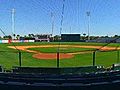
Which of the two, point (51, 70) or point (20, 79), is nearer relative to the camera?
point (20, 79)

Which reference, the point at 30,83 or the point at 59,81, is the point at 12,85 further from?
the point at 59,81

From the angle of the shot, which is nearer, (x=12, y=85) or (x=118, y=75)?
(x=12, y=85)

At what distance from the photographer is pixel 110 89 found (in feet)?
19.8

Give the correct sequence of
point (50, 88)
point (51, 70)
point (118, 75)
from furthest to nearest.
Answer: point (51, 70) < point (118, 75) < point (50, 88)

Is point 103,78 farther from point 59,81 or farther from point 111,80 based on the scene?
point 59,81

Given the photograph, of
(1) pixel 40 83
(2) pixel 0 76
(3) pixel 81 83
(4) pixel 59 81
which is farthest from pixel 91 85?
(2) pixel 0 76

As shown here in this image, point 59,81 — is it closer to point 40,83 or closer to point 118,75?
point 40,83

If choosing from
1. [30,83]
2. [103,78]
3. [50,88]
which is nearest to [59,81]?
[50,88]

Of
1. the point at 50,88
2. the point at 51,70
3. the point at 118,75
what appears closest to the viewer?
the point at 50,88

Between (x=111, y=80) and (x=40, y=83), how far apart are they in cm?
174

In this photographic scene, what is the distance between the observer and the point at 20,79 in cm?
636

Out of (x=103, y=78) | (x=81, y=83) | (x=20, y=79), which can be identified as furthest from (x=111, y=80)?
(x=20, y=79)

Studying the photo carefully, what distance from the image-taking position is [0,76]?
259 inches

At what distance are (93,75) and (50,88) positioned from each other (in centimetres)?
124
